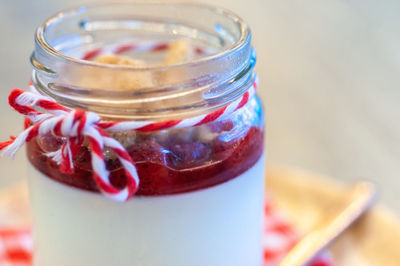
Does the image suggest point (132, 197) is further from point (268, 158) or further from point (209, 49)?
point (268, 158)

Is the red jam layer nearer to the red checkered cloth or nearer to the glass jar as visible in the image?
the glass jar

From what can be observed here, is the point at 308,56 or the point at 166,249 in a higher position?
the point at 166,249

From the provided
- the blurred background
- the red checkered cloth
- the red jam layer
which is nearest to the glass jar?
the red jam layer

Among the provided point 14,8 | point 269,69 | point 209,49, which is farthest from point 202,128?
point 14,8

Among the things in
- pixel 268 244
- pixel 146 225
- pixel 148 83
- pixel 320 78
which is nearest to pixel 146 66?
pixel 148 83

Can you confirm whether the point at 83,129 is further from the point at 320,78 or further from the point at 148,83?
the point at 320,78

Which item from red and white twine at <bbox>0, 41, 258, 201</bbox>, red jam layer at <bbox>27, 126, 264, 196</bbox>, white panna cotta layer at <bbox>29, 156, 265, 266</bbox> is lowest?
white panna cotta layer at <bbox>29, 156, 265, 266</bbox>
